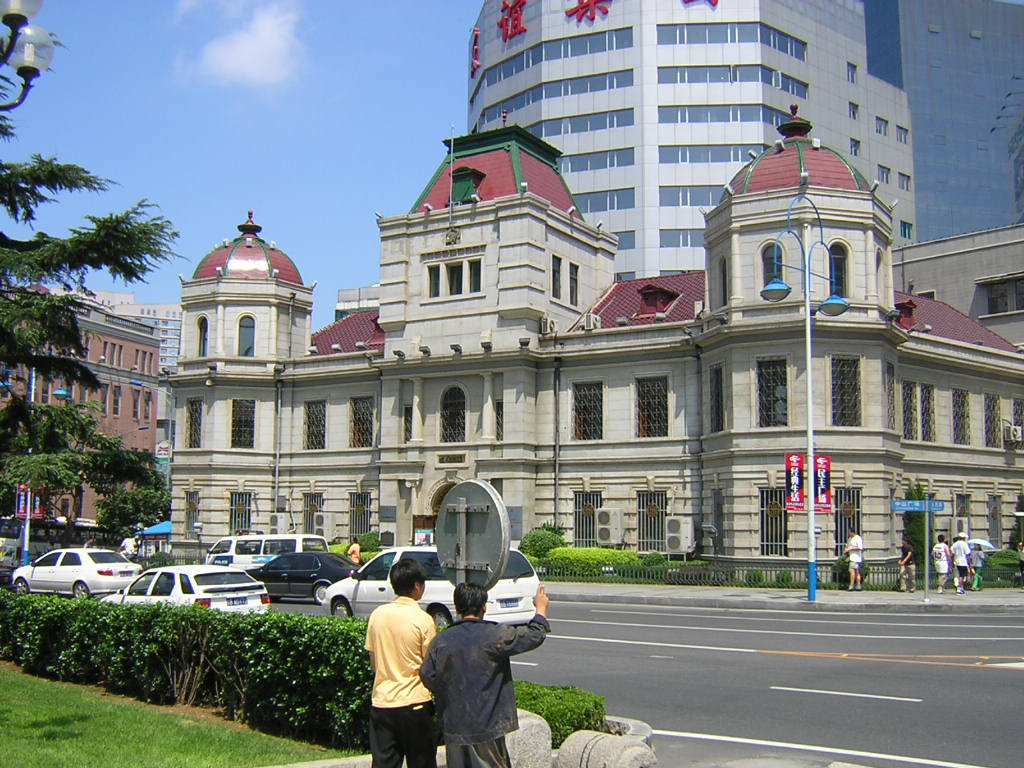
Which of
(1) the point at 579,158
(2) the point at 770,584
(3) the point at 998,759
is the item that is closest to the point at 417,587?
(3) the point at 998,759

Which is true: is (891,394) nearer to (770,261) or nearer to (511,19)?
(770,261)

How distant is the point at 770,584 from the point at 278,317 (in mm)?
25734

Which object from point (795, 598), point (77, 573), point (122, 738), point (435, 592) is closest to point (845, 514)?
point (795, 598)

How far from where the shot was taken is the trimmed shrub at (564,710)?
1018cm

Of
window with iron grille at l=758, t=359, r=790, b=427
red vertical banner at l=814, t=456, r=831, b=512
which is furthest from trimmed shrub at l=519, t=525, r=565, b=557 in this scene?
red vertical banner at l=814, t=456, r=831, b=512

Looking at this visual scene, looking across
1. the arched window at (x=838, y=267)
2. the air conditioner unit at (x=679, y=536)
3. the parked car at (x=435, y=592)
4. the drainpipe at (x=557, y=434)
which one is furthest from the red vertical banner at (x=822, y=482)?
the parked car at (x=435, y=592)

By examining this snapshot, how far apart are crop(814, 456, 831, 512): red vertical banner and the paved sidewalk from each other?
2.61 m

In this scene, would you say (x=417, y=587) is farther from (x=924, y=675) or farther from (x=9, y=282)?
(x=924, y=675)

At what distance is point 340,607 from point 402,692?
682 inches

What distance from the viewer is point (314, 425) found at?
160ft

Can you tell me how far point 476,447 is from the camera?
4241 centimetres

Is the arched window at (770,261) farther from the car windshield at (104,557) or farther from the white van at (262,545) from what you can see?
the car windshield at (104,557)

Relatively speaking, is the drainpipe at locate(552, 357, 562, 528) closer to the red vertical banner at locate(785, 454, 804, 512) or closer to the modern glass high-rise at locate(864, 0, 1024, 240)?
the red vertical banner at locate(785, 454, 804, 512)

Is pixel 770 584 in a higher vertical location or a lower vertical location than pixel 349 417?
lower
